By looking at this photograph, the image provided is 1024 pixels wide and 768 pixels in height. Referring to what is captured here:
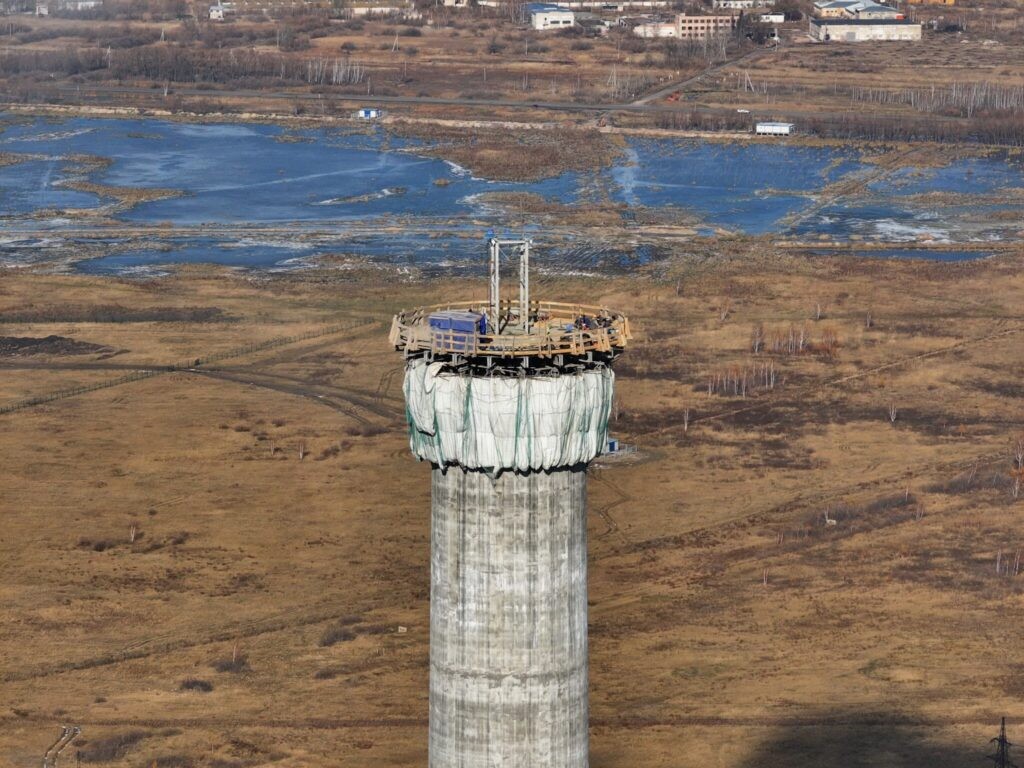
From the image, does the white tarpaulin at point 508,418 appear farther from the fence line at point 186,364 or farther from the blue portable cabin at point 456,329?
the fence line at point 186,364

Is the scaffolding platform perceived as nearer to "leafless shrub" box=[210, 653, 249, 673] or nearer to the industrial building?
the industrial building

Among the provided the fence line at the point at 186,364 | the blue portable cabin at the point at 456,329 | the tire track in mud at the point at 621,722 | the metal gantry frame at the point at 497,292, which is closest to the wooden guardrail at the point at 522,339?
the blue portable cabin at the point at 456,329

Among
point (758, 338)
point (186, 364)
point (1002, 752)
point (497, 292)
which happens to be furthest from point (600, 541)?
point (497, 292)

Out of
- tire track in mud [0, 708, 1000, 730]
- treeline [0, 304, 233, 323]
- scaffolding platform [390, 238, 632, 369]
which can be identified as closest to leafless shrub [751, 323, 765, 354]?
treeline [0, 304, 233, 323]

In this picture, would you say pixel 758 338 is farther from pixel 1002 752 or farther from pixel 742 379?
pixel 1002 752

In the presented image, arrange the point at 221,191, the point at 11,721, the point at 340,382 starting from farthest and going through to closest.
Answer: the point at 221,191, the point at 340,382, the point at 11,721

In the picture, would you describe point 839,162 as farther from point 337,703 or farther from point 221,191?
point 337,703

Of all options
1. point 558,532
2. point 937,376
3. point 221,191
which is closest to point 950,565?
point 937,376
